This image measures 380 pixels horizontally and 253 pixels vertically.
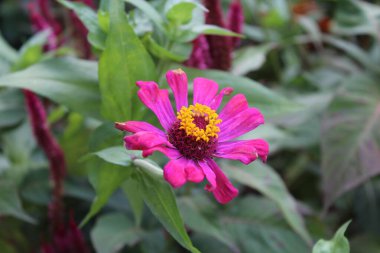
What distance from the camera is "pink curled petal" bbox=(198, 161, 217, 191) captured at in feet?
1.53

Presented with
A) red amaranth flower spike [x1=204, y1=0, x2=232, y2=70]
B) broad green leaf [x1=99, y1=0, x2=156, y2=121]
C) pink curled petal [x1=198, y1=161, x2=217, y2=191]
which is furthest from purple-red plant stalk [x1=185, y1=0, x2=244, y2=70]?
pink curled petal [x1=198, y1=161, x2=217, y2=191]

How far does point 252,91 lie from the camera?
68 cm

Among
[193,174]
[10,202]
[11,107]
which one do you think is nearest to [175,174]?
[193,174]

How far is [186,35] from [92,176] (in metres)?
0.19

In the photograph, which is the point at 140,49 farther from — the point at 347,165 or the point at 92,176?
the point at 347,165

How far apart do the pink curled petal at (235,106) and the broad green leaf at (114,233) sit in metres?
0.24

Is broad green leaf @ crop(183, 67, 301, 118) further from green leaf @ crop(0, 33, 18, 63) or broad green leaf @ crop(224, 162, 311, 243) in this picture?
green leaf @ crop(0, 33, 18, 63)

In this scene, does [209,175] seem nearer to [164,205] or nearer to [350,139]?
[164,205]

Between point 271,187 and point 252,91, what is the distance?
0.57 feet

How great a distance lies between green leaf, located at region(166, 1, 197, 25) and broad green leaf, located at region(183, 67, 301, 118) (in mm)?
60

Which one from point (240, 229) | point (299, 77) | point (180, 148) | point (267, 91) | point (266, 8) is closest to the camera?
point (180, 148)

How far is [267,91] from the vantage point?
2.26ft

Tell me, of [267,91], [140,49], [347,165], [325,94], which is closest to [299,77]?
[325,94]

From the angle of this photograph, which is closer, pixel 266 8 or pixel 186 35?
pixel 186 35
